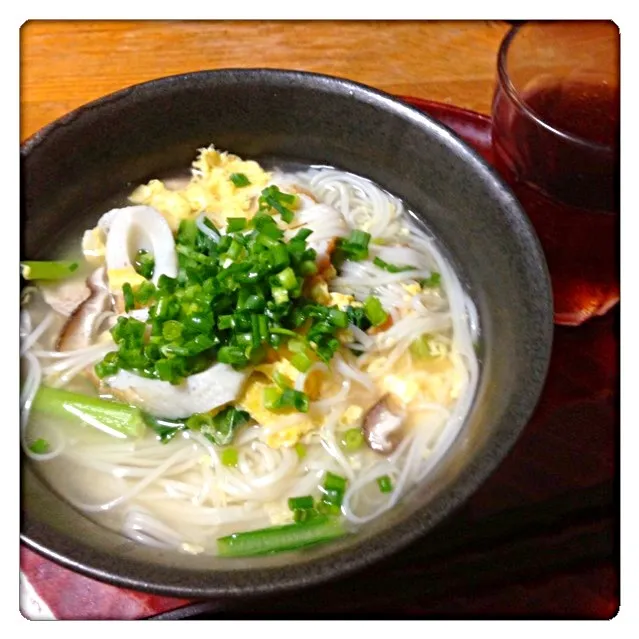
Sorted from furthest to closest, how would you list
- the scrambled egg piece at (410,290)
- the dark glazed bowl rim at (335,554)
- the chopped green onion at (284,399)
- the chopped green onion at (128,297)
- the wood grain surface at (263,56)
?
→ the wood grain surface at (263,56)
the scrambled egg piece at (410,290)
the chopped green onion at (128,297)
the chopped green onion at (284,399)
the dark glazed bowl rim at (335,554)

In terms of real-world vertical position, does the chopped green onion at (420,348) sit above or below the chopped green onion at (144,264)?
below

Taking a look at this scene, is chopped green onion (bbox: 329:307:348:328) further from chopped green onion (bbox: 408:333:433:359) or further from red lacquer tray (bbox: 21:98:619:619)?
red lacquer tray (bbox: 21:98:619:619)

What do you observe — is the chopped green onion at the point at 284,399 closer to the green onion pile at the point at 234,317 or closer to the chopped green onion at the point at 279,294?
the green onion pile at the point at 234,317

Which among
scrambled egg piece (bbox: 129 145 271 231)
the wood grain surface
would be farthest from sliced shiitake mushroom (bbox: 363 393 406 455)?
the wood grain surface

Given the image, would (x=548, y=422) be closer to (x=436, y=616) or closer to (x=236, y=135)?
(x=436, y=616)

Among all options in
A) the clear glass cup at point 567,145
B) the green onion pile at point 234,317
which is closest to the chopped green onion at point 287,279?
the green onion pile at point 234,317

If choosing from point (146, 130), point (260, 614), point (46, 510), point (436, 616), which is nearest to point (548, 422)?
point (436, 616)
